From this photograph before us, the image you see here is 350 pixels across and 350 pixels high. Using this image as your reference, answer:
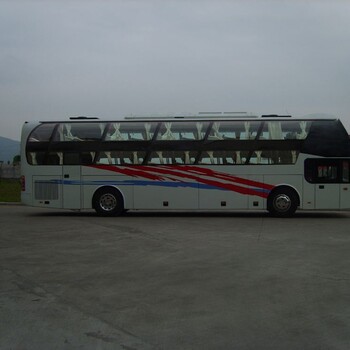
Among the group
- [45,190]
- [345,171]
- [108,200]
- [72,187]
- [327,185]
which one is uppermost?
[345,171]

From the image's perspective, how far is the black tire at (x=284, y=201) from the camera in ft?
51.4

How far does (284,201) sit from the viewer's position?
1570 centimetres

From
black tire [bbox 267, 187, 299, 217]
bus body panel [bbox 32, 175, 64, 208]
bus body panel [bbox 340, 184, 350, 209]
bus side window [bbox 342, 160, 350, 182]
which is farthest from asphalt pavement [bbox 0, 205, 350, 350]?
bus body panel [bbox 32, 175, 64, 208]

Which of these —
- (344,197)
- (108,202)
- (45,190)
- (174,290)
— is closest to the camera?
(174,290)

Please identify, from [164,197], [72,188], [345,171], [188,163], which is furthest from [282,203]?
[72,188]

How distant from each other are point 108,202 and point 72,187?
51.8 inches

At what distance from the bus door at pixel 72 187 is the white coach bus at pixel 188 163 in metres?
0.03

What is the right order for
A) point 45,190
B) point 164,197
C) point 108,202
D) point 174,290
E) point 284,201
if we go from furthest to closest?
point 45,190, point 108,202, point 164,197, point 284,201, point 174,290

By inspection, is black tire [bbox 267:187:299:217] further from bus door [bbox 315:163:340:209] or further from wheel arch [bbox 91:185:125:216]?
wheel arch [bbox 91:185:125:216]

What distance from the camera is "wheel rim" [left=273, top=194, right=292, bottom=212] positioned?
51.5 ft

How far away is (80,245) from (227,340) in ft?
19.6

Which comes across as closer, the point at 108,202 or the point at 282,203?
the point at 282,203

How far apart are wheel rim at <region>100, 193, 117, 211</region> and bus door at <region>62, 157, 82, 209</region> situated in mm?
761

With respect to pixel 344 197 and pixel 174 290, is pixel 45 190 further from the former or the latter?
pixel 174 290
